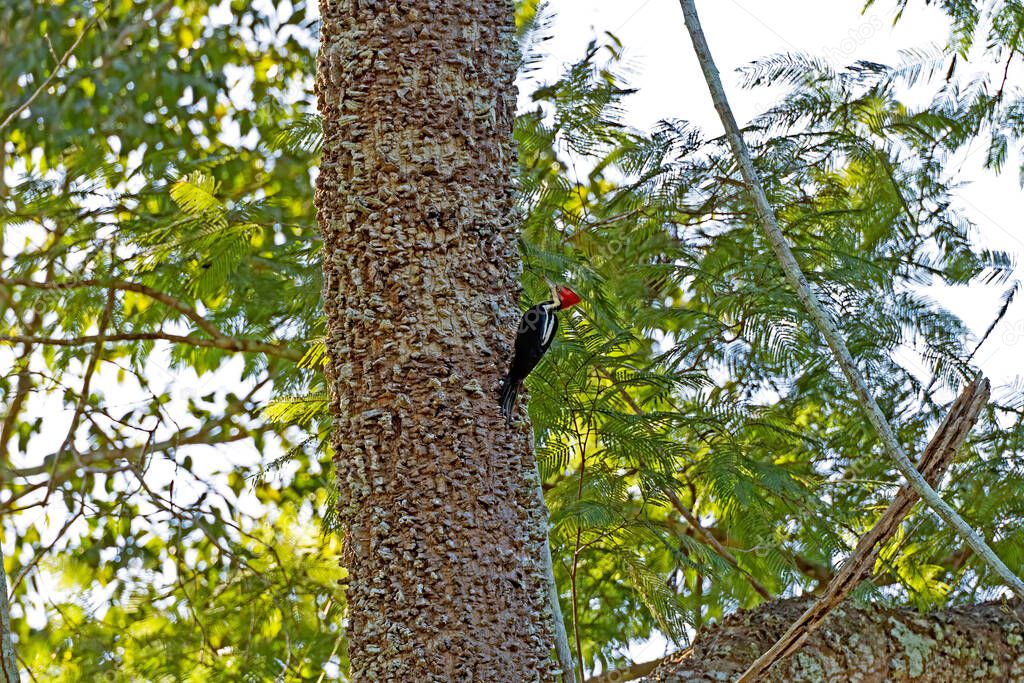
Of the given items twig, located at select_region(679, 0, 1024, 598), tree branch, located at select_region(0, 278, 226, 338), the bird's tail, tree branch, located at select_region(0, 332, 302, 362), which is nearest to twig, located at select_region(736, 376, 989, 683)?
twig, located at select_region(679, 0, 1024, 598)

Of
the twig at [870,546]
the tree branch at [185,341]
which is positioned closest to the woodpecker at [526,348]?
the twig at [870,546]

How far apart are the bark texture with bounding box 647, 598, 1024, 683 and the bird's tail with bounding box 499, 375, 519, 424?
2.78 ft

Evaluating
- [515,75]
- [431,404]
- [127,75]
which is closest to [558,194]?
[515,75]

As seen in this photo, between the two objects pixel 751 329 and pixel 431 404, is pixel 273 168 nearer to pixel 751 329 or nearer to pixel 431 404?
pixel 751 329

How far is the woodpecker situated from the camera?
2.12 m

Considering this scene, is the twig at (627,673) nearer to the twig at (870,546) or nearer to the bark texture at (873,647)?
the bark texture at (873,647)

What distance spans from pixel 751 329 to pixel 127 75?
4253 millimetres

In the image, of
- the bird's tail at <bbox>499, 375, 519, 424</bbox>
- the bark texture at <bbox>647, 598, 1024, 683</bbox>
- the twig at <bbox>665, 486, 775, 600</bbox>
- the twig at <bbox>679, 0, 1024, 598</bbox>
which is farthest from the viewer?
the twig at <bbox>665, 486, 775, 600</bbox>

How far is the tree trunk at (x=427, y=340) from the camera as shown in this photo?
1.98 metres

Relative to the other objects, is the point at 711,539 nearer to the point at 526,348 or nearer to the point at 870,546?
the point at 870,546

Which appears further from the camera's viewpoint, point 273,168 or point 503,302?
point 273,168

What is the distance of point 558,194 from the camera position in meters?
3.23

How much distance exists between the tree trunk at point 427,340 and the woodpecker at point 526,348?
0.03 meters

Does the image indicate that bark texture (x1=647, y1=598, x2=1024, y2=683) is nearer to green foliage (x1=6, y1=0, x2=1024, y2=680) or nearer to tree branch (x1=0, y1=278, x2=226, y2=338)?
green foliage (x1=6, y1=0, x2=1024, y2=680)
